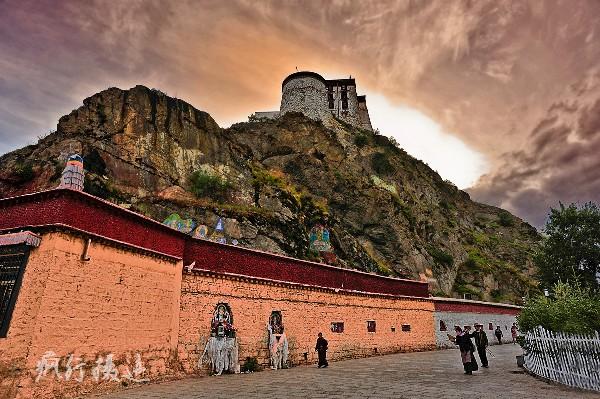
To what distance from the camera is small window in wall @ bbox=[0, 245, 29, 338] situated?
331 inches

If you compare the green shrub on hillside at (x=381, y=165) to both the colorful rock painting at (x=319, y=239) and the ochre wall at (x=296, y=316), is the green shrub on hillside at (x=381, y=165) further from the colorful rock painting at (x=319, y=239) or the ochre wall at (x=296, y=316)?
the ochre wall at (x=296, y=316)

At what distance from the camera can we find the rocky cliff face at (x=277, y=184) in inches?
1092

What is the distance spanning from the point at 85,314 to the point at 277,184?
27221 mm

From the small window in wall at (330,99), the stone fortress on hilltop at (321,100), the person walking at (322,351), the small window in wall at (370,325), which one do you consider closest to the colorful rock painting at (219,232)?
the small window in wall at (370,325)

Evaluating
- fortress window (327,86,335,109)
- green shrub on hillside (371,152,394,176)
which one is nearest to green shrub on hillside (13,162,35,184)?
green shrub on hillside (371,152,394,176)

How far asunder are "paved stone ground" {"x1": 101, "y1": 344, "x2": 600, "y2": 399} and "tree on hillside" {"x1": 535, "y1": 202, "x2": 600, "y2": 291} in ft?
85.4

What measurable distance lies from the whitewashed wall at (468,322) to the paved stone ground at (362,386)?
545 inches

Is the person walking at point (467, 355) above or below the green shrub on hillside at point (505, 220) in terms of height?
below

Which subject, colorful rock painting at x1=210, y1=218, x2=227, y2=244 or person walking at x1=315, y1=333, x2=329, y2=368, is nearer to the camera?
person walking at x1=315, y1=333, x2=329, y2=368

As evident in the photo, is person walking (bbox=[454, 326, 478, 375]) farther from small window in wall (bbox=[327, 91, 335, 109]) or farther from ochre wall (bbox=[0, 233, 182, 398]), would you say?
small window in wall (bbox=[327, 91, 335, 109])

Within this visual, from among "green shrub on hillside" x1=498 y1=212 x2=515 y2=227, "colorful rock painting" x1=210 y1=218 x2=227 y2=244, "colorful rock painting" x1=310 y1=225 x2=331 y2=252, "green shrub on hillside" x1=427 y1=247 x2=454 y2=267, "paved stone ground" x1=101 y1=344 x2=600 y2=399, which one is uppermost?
"green shrub on hillside" x1=498 y1=212 x2=515 y2=227

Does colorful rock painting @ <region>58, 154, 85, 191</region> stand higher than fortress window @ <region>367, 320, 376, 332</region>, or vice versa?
colorful rock painting @ <region>58, 154, 85, 191</region>

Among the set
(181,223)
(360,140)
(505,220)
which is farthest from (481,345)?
(505,220)

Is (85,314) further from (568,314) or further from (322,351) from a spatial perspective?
(568,314)
